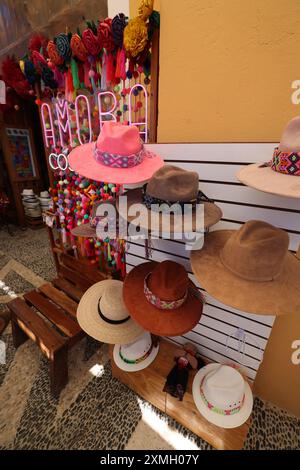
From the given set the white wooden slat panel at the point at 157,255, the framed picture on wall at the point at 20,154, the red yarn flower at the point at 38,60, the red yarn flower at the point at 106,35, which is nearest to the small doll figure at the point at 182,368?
the white wooden slat panel at the point at 157,255

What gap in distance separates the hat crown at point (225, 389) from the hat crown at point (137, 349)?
0.51 m

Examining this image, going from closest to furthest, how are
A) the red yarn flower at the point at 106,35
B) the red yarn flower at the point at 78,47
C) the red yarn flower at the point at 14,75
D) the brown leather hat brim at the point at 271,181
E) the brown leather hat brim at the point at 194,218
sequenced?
the brown leather hat brim at the point at 271,181 < the brown leather hat brim at the point at 194,218 < the red yarn flower at the point at 106,35 < the red yarn flower at the point at 78,47 < the red yarn flower at the point at 14,75

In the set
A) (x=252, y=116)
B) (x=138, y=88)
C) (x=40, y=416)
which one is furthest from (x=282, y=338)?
(x=138, y=88)

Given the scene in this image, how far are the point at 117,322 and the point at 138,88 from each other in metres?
1.55

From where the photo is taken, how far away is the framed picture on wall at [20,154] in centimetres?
397

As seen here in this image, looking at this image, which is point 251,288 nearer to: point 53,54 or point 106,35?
point 106,35

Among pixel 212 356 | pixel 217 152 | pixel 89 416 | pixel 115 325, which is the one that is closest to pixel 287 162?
pixel 217 152

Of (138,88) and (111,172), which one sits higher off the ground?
(138,88)

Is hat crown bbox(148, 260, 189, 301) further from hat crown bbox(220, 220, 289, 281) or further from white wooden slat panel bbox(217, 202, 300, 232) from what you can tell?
white wooden slat panel bbox(217, 202, 300, 232)

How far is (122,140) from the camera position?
0.90 meters

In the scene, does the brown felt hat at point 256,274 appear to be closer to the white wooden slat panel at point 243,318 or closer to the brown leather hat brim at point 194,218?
the brown leather hat brim at point 194,218

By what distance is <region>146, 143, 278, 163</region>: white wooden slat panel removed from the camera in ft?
3.22

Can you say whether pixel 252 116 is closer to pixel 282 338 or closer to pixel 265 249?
pixel 265 249
